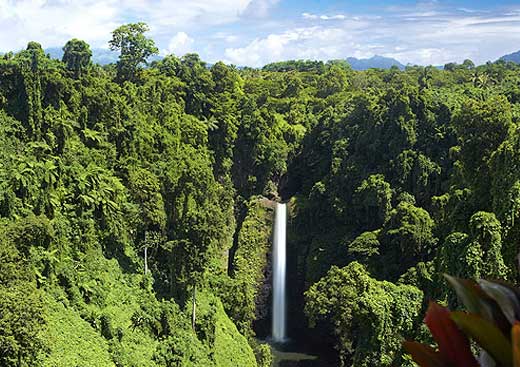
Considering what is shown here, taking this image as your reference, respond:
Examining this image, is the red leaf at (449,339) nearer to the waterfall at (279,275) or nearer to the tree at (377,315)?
the tree at (377,315)

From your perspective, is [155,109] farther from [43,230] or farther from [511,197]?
[511,197]

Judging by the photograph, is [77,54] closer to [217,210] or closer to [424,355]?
[217,210]

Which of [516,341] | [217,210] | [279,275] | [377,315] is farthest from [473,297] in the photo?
[279,275]

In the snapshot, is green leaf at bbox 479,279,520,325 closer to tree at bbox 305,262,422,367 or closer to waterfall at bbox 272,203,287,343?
tree at bbox 305,262,422,367

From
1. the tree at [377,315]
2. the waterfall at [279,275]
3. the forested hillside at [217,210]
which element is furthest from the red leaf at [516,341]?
the waterfall at [279,275]

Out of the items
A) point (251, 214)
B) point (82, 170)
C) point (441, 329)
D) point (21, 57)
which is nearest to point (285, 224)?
point (251, 214)

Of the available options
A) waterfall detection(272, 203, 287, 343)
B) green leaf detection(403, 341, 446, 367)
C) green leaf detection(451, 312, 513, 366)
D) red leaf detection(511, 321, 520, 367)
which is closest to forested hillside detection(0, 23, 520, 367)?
waterfall detection(272, 203, 287, 343)
